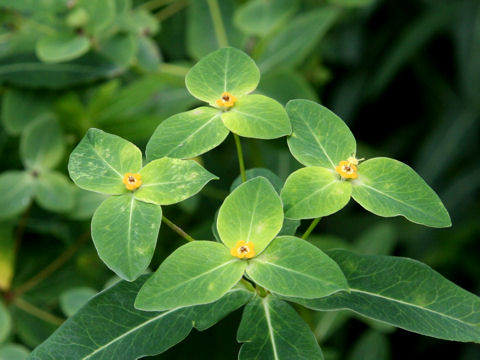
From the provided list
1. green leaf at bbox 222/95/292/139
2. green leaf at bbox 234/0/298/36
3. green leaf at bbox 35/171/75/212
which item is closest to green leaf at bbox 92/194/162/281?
green leaf at bbox 222/95/292/139

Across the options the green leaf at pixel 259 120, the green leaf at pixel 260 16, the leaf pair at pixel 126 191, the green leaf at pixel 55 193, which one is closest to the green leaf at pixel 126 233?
the leaf pair at pixel 126 191

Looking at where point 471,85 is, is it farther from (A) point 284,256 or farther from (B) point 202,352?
(A) point 284,256

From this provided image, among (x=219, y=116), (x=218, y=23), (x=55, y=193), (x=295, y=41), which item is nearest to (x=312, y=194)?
(x=219, y=116)

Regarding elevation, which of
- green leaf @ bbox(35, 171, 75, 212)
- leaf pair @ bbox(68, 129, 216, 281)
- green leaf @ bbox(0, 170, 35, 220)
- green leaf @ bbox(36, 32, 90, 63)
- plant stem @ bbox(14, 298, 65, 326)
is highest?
leaf pair @ bbox(68, 129, 216, 281)

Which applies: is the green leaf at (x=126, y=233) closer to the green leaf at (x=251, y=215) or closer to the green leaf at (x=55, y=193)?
the green leaf at (x=251, y=215)

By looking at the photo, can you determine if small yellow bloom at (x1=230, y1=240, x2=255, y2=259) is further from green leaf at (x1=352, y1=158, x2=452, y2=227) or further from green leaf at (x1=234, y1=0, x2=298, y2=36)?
green leaf at (x1=234, y1=0, x2=298, y2=36)

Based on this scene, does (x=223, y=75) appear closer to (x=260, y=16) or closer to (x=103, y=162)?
(x=103, y=162)
